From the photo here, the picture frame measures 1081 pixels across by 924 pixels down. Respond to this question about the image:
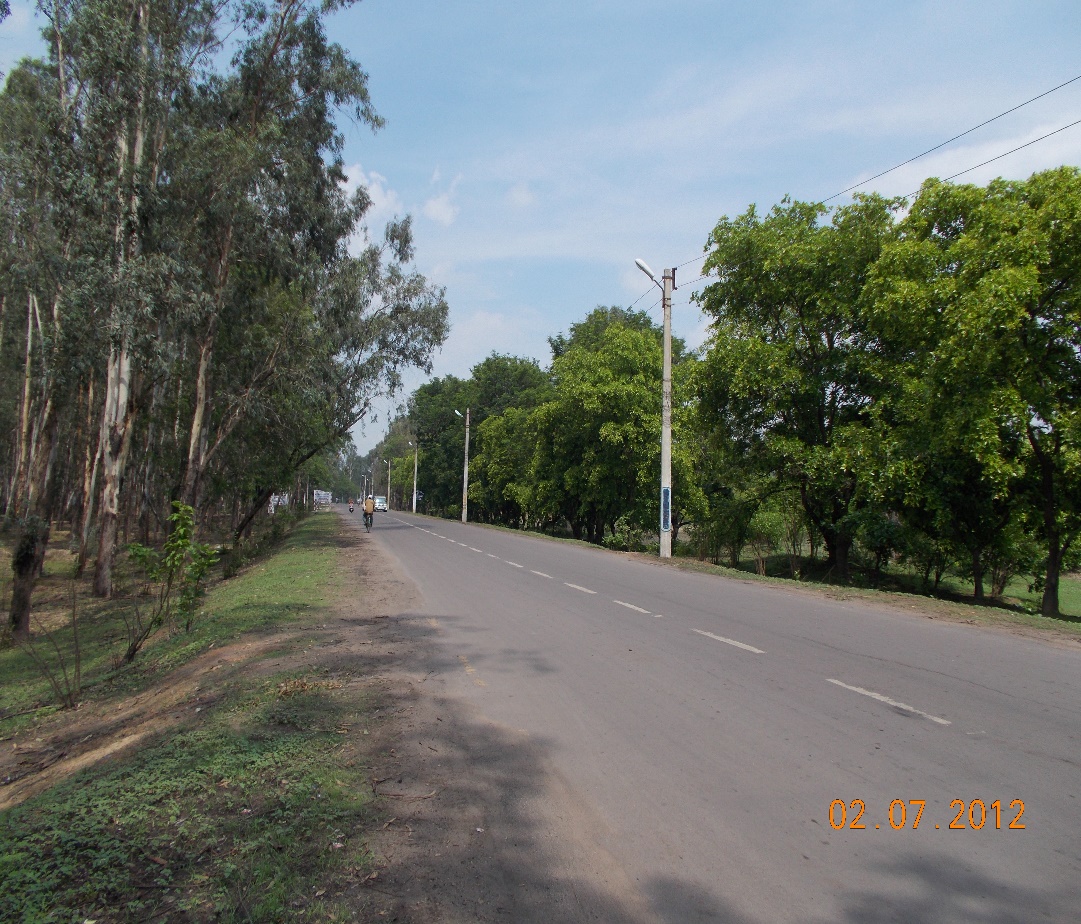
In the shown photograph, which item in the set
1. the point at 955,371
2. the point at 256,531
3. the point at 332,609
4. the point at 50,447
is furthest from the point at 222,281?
the point at 256,531

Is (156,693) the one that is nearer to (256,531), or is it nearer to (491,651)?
(491,651)

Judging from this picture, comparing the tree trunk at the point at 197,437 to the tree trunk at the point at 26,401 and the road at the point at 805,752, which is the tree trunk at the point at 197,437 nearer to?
the tree trunk at the point at 26,401

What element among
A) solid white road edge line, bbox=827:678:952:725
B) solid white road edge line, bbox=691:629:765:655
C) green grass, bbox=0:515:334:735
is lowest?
green grass, bbox=0:515:334:735

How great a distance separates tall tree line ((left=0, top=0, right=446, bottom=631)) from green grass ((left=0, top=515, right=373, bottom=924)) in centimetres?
1203

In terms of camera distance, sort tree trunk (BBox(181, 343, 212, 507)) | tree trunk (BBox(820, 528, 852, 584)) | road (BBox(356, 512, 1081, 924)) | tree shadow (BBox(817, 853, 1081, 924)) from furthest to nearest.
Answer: tree trunk (BBox(181, 343, 212, 507)) → tree trunk (BBox(820, 528, 852, 584)) → road (BBox(356, 512, 1081, 924)) → tree shadow (BBox(817, 853, 1081, 924))

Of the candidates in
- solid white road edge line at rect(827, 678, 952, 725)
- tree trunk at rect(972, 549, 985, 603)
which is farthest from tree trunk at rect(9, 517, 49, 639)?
tree trunk at rect(972, 549, 985, 603)

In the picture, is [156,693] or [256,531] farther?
[256,531]

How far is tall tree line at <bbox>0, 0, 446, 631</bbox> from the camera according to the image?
58.9ft

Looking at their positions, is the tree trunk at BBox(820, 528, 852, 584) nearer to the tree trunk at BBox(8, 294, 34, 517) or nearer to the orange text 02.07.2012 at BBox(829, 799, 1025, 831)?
the orange text 02.07.2012 at BBox(829, 799, 1025, 831)

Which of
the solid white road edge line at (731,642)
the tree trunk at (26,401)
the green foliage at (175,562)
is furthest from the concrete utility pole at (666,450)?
the tree trunk at (26,401)

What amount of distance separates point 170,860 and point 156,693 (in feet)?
16.2

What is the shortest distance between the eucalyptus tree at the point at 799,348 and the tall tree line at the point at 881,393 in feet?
0.20

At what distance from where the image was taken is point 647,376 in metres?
33.7

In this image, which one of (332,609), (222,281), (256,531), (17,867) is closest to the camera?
(17,867)
